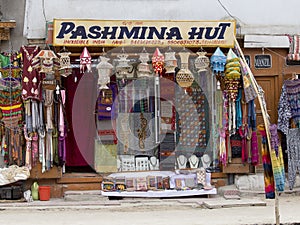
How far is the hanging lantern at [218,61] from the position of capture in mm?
10469

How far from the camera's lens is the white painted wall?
1072 cm

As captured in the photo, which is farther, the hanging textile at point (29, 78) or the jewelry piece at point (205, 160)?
the jewelry piece at point (205, 160)

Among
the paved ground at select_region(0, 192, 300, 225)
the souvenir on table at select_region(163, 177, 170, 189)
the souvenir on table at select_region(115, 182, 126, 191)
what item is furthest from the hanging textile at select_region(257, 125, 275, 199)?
the souvenir on table at select_region(115, 182, 126, 191)

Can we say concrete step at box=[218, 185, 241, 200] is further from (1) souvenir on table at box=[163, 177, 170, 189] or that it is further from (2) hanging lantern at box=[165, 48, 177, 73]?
(2) hanging lantern at box=[165, 48, 177, 73]

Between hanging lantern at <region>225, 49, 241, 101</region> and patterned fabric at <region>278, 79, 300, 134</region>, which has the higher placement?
hanging lantern at <region>225, 49, 241, 101</region>

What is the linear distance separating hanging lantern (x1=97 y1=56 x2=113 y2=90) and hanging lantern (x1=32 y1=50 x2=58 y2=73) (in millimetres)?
773

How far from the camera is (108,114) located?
11.0 meters

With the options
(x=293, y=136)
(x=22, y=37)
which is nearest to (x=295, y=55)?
(x=293, y=136)

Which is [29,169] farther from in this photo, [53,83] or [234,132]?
[234,132]

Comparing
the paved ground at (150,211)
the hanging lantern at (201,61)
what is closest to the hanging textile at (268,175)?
the paved ground at (150,211)

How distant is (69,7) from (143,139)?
255 centimetres

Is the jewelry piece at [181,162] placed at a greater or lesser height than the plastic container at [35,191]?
greater

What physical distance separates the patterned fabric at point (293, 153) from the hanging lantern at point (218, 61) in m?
1.63

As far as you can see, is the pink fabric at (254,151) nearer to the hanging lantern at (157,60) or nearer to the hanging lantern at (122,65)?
the hanging lantern at (157,60)
